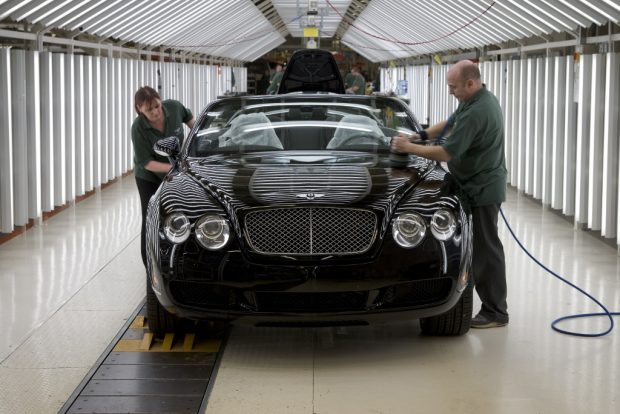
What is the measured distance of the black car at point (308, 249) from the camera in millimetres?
4883

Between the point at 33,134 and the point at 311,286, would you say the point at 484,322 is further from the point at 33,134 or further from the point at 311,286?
the point at 33,134

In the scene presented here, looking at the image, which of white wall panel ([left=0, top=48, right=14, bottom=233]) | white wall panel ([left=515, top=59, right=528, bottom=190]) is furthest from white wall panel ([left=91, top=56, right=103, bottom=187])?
white wall panel ([left=515, top=59, right=528, bottom=190])

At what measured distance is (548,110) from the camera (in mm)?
11961

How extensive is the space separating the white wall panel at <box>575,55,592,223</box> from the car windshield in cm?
390

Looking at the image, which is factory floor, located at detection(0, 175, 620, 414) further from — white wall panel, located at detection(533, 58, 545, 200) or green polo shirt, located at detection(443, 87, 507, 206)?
white wall panel, located at detection(533, 58, 545, 200)

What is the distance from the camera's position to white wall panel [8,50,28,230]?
963cm

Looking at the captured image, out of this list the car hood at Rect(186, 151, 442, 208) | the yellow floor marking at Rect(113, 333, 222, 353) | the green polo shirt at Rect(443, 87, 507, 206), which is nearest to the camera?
the car hood at Rect(186, 151, 442, 208)

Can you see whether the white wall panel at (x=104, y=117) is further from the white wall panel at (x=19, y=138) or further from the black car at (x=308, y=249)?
the black car at (x=308, y=249)

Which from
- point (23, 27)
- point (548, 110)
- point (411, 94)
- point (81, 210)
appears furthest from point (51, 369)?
point (411, 94)

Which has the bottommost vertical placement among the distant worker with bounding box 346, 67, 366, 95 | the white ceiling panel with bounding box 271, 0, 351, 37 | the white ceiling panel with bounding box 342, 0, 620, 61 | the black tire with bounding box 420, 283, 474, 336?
the black tire with bounding box 420, 283, 474, 336

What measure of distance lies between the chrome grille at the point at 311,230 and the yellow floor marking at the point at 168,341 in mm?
905

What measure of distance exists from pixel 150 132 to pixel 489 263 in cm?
243

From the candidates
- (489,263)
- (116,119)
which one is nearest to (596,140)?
(489,263)

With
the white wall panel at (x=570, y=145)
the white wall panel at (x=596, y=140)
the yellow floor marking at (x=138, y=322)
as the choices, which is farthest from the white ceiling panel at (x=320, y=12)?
the yellow floor marking at (x=138, y=322)
